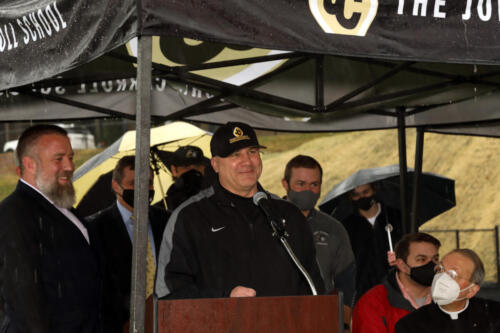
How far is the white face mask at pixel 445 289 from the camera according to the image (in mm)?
5074

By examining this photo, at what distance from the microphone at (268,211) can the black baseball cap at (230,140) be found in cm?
37

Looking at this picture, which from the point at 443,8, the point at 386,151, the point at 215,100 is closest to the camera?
the point at 443,8

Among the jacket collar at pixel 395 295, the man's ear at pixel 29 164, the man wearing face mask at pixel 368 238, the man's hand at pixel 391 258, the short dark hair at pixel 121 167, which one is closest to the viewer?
the man's ear at pixel 29 164

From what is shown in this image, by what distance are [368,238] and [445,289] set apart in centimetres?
296

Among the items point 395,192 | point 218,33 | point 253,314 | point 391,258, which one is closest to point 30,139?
point 218,33

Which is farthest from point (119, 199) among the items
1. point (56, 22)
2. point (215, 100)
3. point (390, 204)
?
point (390, 204)

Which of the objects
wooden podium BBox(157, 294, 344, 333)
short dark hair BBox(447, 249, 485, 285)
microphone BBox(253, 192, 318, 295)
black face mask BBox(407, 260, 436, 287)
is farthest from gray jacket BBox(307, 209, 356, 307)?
wooden podium BBox(157, 294, 344, 333)

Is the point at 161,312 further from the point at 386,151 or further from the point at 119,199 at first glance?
the point at 386,151

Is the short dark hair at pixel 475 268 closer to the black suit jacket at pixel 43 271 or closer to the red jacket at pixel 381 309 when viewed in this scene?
the red jacket at pixel 381 309

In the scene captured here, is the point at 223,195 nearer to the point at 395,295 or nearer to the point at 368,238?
the point at 395,295

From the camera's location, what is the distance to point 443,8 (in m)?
4.10

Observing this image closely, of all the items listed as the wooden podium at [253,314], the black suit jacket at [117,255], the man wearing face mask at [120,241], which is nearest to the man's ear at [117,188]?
the man wearing face mask at [120,241]

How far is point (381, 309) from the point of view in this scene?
18.1 ft

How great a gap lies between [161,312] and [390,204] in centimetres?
685
